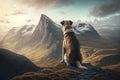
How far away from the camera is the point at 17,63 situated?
1741 inches

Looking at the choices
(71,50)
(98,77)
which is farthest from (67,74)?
(71,50)

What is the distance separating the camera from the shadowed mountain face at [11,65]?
138 ft

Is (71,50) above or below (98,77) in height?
above

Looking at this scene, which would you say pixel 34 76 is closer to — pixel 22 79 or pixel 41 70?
pixel 22 79

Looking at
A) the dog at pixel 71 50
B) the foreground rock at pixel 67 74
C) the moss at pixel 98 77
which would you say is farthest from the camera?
the dog at pixel 71 50

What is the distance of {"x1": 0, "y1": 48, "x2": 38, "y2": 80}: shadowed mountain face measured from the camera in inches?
1652

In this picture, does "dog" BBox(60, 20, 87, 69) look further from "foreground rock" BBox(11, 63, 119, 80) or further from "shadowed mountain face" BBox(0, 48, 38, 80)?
"shadowed mountain face" BBox(0, 48, 38, 80)

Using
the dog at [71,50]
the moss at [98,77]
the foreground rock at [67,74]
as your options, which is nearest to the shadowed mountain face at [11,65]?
the foreground rock at [67,74]

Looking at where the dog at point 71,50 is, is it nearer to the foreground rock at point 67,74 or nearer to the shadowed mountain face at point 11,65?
the foreground rock at point 67,74

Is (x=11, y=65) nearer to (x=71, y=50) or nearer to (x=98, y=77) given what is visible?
(x=71, y=50)

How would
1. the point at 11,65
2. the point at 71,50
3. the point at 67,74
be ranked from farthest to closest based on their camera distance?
the point at 71,50 → the point at 11,65 → the point at 67,74

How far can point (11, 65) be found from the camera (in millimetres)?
43438

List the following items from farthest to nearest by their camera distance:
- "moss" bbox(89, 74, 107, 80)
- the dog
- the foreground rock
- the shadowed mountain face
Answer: the dog < the shadowed mountain face < "moss" bbox(89, 74, 107, 80) < the foreground rock

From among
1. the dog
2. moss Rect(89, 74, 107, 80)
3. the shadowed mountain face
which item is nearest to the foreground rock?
moss Rect(89, 74, 107, 80)
